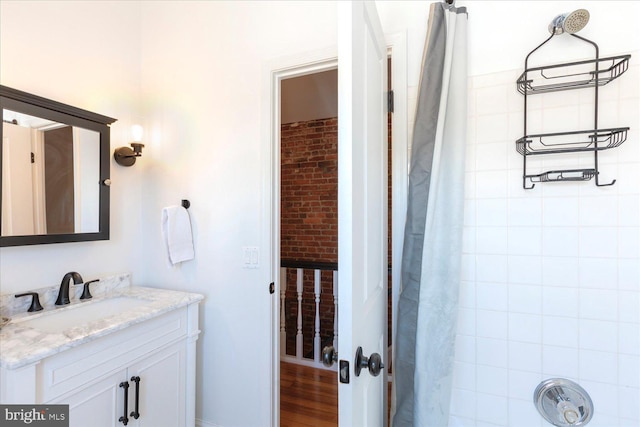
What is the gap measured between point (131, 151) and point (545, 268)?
217 cm

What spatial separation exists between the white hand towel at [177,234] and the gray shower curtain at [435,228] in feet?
4.04

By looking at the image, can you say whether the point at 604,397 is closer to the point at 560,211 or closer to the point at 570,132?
the point at 560,211

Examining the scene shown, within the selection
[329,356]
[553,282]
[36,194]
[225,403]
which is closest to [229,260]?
[225,403]

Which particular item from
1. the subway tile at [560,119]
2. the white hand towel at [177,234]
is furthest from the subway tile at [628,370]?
the white hand towel at [177,234]

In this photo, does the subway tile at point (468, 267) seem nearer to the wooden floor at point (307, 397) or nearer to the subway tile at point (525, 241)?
the subway tile at point (525, 241)

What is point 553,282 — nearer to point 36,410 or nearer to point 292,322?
point 36,410

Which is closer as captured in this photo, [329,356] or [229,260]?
[329,356]

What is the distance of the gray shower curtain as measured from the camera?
3.67 feet

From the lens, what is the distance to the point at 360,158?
2.75 ft

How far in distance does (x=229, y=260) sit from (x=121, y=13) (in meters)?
1.66

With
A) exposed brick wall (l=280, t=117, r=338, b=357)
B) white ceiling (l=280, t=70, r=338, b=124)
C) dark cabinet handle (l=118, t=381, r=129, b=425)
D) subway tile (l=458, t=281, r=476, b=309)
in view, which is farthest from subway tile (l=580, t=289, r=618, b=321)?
exposed brick wall (l=280, t=117, r=338, b=357)

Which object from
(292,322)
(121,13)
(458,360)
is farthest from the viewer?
(292,322)

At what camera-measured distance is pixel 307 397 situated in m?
2.23
